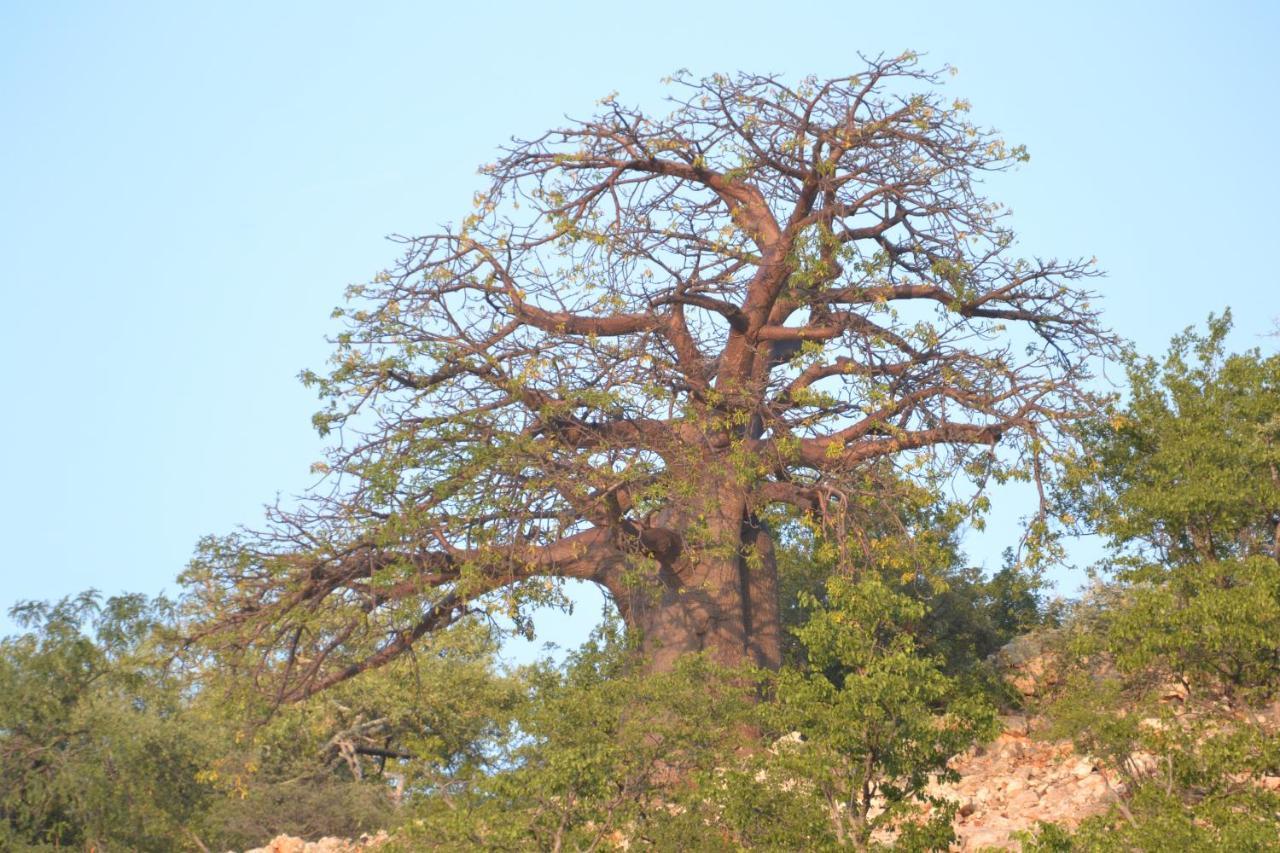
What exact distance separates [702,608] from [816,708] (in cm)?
509

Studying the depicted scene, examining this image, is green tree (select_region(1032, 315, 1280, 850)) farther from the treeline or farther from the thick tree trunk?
the thick tree trunk

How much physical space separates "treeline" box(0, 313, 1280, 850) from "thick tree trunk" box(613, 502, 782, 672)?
689 mm

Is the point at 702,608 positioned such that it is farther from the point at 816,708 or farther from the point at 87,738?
the point at 87,738

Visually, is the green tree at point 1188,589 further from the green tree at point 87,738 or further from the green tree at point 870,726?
the green tree at point 87,738

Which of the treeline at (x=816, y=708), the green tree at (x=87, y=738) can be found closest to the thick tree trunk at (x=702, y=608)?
the treeline at (x=816, y=708)

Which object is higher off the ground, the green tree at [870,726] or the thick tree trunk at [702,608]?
the thick tree trunk at [702,608]

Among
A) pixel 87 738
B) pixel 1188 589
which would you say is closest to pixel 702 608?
pixel 1188 589

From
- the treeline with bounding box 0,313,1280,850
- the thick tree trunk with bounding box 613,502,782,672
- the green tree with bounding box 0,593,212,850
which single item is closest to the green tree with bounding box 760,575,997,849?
the treeline with bounding box 0,313,1280,850

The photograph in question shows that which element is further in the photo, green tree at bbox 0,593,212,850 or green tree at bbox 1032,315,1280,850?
green tree at bbox 0,593,212,850

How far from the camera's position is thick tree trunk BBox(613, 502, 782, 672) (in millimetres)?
16234

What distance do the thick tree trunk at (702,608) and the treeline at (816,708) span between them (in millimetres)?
689

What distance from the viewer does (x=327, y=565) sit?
15930mm

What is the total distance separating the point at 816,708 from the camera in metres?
11.4

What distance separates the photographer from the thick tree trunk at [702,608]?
16.2 meters
